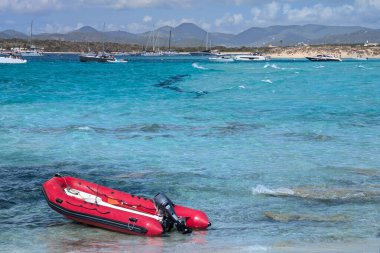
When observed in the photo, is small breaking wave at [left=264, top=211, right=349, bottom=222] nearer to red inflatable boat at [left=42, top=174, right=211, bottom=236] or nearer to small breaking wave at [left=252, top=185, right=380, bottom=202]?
small breaking wave at [left=252, top=185, right=380, bottom=202]

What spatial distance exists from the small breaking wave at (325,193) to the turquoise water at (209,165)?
0.03m

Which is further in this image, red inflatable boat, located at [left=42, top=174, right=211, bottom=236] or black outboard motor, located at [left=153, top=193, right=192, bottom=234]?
black outboard motor, located at [left=153, top=193, right=192, bottom=234]

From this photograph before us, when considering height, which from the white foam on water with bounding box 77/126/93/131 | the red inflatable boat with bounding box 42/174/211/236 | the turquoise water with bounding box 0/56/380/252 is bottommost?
the white foam on water with bounding box 77/126/93/131

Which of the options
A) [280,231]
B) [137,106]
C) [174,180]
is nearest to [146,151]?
[174,180]

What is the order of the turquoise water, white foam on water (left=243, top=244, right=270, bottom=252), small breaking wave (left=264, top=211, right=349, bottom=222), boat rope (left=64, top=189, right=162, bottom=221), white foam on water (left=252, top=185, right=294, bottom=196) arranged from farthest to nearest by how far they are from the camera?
white foam on water (left=252, top=185, right=294, bottom=196) → small breaking wave (left=264, top=211, right=349, bottom=222) → boat rope (left=64, top=189, right=162, bottom=221) → the turquoise water → white foam on water (left=243, top=244, right=270, bottom=252)

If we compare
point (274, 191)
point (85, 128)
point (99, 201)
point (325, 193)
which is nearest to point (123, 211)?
point (99, 201)

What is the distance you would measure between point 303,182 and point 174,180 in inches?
145

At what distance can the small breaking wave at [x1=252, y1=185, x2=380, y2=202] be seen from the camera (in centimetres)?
1463

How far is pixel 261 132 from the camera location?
26219 millimetres

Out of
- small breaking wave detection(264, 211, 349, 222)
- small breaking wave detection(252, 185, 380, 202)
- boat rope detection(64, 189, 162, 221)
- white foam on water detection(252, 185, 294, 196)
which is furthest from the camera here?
white foam on water detection(252, 185, 294, 196)

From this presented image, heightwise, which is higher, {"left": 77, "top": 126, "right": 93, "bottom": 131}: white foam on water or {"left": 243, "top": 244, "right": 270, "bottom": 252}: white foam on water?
{"left": 243, "top": 244, "right": 270, "bottom": 252}: white foam on water

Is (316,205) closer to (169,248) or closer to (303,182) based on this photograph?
(303,182)

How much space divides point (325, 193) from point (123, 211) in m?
5.79

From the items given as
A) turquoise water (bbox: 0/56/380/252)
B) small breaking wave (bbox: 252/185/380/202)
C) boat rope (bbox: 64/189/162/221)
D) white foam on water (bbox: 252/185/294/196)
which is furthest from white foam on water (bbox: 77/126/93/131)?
boat rope (bbox: 64/189/162/221)
